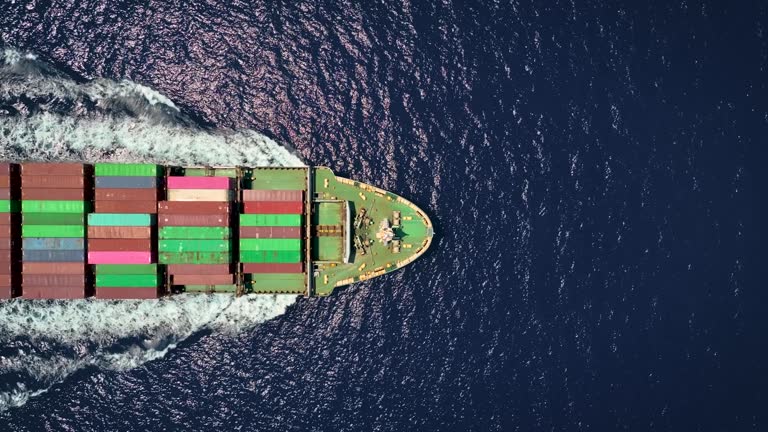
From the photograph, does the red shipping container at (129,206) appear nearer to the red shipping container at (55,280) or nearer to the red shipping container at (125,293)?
the red shipping container at (55,280)

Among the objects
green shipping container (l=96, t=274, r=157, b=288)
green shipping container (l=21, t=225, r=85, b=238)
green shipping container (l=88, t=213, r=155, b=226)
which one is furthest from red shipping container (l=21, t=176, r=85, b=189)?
green shipping container (l=96, t=274, r=157, b=288)

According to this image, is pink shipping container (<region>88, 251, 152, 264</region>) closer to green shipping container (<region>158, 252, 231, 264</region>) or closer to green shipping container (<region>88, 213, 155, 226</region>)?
green shipping container (<region>158, 252, 231, 264</region>)

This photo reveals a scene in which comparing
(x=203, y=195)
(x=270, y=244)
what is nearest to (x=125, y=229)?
(x=203, y=195)

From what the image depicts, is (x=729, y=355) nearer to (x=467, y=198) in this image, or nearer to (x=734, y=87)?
(x=734, y=87)

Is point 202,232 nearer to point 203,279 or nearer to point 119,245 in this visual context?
point 203,279

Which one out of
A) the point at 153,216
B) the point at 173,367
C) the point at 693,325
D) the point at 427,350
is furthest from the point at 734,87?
the point at 173,367

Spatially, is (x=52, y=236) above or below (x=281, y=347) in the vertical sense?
above
